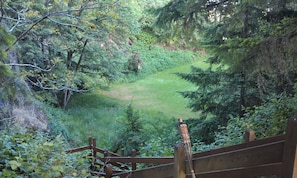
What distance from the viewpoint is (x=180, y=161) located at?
1.58m

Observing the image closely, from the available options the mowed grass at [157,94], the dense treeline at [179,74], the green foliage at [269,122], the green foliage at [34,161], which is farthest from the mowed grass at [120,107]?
the green foliage at [34,161]

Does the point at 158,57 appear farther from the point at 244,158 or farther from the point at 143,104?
the point at 244,158

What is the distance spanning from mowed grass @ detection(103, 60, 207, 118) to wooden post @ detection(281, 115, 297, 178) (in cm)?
1260

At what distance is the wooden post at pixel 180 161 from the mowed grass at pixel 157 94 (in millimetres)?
12161

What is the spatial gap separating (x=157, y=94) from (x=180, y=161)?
54.3 feet

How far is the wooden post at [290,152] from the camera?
1085 millimetres

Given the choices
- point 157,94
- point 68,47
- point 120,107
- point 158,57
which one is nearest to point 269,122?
point 68,47

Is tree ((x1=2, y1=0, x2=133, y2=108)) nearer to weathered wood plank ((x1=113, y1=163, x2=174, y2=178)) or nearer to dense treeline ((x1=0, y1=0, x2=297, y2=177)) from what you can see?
dense treeline ((x1=0, y1=0, x2=297, y2=177))

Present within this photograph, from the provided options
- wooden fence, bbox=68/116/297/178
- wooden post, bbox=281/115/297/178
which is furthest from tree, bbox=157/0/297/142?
wooden post, bbox=281/115/297/178

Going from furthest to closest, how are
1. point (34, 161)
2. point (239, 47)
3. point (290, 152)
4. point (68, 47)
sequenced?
point (68, 47), point (239, 47), point (34, 161), point (290, 152)

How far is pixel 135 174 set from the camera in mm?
2197

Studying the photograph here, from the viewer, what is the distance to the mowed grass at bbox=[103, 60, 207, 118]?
15055 millimetres

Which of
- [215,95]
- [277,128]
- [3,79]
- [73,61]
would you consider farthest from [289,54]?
[73,61]

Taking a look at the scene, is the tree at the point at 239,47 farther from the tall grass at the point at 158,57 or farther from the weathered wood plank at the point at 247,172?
the tall grass at the point at 158,57
